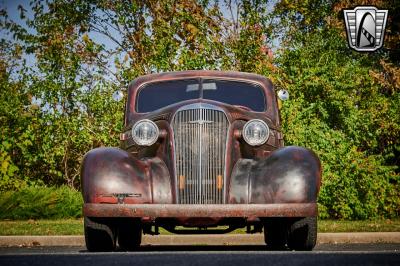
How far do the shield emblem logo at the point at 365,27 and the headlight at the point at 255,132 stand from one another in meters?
13.1

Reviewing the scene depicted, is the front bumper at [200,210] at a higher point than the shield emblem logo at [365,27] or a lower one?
lower

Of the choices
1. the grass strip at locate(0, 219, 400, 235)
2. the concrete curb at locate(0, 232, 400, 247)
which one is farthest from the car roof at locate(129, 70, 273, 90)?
the grass strip at locate(0, 219, 400, 235)

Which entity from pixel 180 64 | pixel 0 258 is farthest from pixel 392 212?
pixel 0 258

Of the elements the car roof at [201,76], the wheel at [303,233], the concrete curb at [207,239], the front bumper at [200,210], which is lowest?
the concrete curb at [207,239]

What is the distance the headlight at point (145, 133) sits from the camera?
8.21 m

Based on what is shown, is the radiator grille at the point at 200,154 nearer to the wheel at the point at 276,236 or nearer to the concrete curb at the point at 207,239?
the wheel at the point at 276,236

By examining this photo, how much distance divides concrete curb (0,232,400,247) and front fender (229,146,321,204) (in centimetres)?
387

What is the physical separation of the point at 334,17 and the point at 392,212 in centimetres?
798

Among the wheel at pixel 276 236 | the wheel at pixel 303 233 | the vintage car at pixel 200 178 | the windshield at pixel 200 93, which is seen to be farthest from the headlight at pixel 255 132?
the wheel at pixel 276 236

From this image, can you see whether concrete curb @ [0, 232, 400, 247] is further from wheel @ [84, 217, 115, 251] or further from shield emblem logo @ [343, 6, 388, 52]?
shield emblem logo @ [343, 6, 388, 52]

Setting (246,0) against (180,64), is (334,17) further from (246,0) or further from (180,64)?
(180,64)

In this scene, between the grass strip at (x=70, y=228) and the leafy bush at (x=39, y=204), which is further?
the leafy bush at (x=39, y=204)

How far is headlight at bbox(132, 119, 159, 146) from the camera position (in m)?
8.21

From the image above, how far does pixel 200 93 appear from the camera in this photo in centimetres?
934
